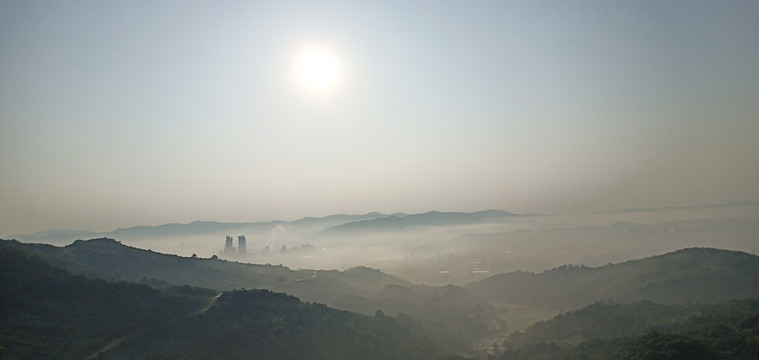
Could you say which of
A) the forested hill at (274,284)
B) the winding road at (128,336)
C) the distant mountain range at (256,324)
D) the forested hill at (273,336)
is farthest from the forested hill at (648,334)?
the winding road at (128,336)

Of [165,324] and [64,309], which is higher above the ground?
[64,309]

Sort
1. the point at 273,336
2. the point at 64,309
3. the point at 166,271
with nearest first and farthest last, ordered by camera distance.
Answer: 1. the point at 64,309
2. the point at 273,336
3. the point at 166,271

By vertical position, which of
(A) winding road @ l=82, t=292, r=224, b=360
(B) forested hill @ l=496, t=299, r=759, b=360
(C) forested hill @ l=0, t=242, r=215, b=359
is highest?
(C) forested hill @ l=0, t=242, r=215, b=359

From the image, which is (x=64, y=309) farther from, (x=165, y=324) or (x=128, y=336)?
(x=165, y=324)

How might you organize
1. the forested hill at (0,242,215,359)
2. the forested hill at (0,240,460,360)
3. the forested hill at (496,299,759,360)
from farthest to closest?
the forested hill at (0,240,460,360), the forested hill at (0,242,215,359), the forested hill at (496,299,759,360)

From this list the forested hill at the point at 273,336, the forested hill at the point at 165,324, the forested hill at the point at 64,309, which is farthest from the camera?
the forested hill at the point at 273,336

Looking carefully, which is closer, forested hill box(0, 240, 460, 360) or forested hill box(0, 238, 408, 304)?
forested hill box(0, 240, 460, 360)

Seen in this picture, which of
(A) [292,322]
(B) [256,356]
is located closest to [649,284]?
(A) [292,322]

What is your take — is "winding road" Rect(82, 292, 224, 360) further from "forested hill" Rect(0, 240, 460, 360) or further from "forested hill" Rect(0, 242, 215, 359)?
"forested hill" Rect(0, 242, 215, 359)

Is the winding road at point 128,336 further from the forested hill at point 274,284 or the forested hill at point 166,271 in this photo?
the forested hill at point 274,284

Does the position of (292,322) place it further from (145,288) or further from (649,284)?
(649,284)

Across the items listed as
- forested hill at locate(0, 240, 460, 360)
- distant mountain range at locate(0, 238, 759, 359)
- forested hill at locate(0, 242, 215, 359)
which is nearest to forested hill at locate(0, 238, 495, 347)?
distant mountain range at locate(0, 238, 759, 359)

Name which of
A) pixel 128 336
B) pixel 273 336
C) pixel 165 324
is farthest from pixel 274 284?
pixel 128 336
